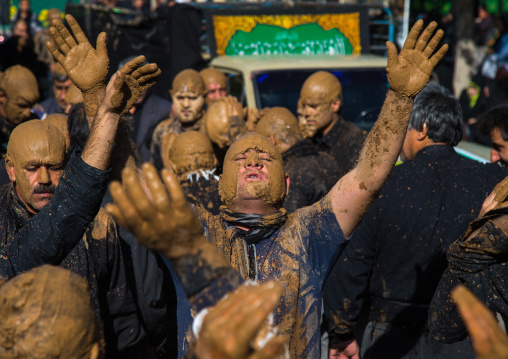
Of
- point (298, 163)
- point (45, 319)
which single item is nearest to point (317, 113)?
point (298, 163)

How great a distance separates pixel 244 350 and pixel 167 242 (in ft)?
1.49

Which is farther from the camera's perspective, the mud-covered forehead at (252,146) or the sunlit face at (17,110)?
the sunlit face at (17,110)

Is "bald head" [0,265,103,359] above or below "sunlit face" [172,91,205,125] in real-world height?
above

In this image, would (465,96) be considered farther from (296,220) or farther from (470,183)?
(296,220)

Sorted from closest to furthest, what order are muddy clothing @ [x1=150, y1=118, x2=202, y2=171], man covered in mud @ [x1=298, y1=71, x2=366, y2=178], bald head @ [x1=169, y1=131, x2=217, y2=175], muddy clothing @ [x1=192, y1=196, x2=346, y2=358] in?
muddy clothing @ [x1=192, y1=196, x2=346, y2=358], bald head @ [x1=169, y1=131, x2=217, y2=175], man covered in mud @ [x1=298, y1=71, x2=366, y2=178], muddy clothing @ [x1=150, y1=118, x2=202, y2=171]

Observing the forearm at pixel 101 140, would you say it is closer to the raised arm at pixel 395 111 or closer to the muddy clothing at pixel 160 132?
the raised arm at pixel 395 111

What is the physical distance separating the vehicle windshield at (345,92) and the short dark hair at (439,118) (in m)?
2.50

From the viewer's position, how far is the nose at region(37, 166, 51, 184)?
285cm

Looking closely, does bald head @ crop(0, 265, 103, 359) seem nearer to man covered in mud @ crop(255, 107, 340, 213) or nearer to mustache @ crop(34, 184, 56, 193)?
Answer: mustache @ crop(34, 184, 56, 193)

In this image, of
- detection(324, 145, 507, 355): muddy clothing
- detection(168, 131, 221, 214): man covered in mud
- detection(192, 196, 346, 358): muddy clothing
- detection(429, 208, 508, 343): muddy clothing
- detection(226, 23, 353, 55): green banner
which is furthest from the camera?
detection(226, 23, 353, 55): green banner

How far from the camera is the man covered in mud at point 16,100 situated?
5.30 m

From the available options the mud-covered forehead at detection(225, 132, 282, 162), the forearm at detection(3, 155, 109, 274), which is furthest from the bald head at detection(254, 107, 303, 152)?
the forearm at detection(3, 155, 109, 274)

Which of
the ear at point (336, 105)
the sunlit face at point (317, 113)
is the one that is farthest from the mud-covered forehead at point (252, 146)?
Result: the ear at point (336, 105)

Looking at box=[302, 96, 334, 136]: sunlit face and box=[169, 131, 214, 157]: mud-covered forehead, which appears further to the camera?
box=[302, 96, 334, 136]: sunlit face
